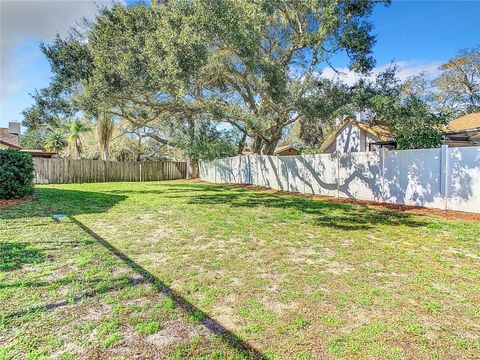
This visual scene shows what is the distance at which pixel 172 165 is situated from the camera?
23.4 meters

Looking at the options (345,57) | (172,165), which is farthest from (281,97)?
(172,165)

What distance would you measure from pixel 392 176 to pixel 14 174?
11.1 metres

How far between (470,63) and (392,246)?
83.1 feet

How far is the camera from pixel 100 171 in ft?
64.2

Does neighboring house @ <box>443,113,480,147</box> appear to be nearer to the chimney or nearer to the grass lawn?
the grass lawn

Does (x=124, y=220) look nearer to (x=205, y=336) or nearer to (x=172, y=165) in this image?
(x=205, y=336)

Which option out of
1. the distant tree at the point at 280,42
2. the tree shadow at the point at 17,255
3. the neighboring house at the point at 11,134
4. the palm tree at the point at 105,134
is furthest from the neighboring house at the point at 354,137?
the neighboring house at the point at 11,134

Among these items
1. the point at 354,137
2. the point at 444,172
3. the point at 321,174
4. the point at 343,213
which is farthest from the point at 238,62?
→ the point at 354,137

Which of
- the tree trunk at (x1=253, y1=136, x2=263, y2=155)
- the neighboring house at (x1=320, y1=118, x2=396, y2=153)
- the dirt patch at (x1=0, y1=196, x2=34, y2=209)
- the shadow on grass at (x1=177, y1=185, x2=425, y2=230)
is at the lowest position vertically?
the shadow on grass at (x1=177, y1=185, x2=425, y2=230)

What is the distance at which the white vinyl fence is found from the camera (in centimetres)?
707

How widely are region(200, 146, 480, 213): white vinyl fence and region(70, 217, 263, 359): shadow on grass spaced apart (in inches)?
286

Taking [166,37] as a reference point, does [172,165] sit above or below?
below

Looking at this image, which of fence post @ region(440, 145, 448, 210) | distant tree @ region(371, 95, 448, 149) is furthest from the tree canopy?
fence post @ region(440, 145, 448, 210)

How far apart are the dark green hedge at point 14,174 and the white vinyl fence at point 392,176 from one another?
9.39 meters
